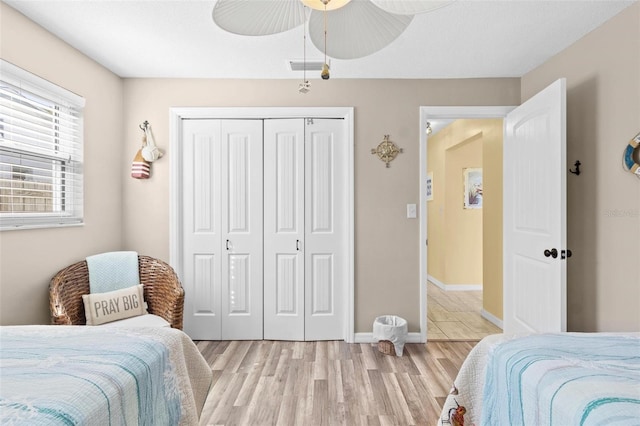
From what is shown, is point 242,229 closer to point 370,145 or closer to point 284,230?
point 284,230

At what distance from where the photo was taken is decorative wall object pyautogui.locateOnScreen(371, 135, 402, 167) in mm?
3299

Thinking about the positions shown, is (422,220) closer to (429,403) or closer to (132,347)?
(429,403)

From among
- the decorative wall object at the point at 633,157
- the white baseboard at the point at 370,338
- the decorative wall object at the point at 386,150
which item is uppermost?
the decorative wall object at the point at 386,150

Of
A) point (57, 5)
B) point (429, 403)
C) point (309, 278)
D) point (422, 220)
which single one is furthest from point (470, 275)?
point (57, 5)

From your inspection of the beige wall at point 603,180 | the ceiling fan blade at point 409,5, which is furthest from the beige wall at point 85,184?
the beige wall at point 603,180

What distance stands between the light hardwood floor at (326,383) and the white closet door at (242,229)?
237 millimetres

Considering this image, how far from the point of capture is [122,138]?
331 centimetres

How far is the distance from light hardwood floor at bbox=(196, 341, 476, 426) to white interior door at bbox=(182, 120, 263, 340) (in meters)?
0.25

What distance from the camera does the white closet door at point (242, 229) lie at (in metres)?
3.35

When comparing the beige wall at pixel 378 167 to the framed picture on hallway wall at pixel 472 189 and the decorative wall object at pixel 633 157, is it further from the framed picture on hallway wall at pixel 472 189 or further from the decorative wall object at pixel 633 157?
the framed picture on hallway wall at pixel 472 189

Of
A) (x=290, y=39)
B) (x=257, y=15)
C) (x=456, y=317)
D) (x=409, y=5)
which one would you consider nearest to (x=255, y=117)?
(x=290, y=39)

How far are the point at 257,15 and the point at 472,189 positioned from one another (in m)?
5.25

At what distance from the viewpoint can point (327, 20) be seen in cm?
136

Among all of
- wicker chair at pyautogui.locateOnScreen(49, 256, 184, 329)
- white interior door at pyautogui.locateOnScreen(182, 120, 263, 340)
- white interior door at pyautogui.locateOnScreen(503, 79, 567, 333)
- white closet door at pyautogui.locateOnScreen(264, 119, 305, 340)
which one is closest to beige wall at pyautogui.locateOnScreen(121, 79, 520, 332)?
white interior door at pyautogui.locateOnScreen(182, 120, 263, 340)
